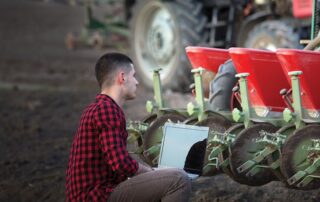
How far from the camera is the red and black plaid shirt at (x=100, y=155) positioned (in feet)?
13.9

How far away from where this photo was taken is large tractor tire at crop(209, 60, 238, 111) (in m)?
6.15

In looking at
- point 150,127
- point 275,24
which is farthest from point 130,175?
point 275,24

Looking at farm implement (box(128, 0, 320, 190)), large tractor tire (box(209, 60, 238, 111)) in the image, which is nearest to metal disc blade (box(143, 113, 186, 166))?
farm implement (box(128, 0, 320, 190))

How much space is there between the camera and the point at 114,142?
13.8 feet

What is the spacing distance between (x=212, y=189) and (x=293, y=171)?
1.19 metres

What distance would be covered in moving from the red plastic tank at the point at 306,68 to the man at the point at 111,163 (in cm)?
124

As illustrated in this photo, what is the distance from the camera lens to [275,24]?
9898 mm

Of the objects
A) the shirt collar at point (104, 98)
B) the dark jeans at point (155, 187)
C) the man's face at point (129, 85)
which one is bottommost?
the dark jeans at point (155, 187)

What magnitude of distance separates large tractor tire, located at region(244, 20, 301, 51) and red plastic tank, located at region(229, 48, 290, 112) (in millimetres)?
3442

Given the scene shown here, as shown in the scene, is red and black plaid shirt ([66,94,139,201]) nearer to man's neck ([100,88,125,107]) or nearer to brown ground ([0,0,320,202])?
man's neck ([100,88,125,107])

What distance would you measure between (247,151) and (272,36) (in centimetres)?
483

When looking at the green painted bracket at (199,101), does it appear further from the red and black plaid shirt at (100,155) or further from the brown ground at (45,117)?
the red and black plaid shirt at (100,155)

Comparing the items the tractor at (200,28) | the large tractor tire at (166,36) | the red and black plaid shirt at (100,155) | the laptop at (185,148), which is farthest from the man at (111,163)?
the large tractor tire at (166,36)

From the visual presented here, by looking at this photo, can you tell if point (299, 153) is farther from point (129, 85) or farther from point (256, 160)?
point (129, 85)
